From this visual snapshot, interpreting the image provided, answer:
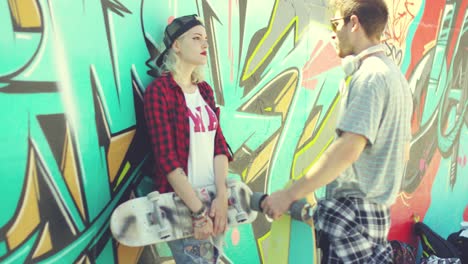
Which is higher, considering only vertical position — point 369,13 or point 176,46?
point 369,13

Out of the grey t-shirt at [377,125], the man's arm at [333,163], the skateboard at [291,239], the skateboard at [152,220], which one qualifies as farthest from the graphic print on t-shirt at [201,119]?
the grey t-shirt at [377,125]

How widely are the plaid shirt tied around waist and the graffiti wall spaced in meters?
0.18

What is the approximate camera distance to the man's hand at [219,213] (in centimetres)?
233

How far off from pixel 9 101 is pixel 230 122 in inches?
59.5

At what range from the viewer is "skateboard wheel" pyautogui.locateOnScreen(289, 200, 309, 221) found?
211 centimetres

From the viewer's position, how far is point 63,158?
2189 mm

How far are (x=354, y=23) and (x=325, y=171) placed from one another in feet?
2.44

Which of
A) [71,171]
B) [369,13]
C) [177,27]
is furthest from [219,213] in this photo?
[369,13]

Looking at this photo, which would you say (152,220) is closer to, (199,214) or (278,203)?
(199,214)

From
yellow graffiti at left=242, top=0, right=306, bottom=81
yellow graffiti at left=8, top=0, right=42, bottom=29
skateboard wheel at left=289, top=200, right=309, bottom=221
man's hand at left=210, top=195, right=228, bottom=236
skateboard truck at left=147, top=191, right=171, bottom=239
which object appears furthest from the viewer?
yellow graffiti at left=242, top=0, right=306, bottom=81

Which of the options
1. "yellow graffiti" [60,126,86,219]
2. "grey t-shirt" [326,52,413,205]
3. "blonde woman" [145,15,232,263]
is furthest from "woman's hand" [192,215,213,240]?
"grey t-shirt" [326,52,413,205]

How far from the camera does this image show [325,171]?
6.75 ft

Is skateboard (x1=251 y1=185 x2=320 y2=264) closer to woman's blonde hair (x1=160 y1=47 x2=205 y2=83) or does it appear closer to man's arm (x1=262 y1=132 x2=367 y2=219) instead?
man's arm (x1=262 y1=132 x2=367 y2=219)

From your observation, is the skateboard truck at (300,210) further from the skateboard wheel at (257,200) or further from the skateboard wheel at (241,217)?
the skateboard wheel at (241,217)
